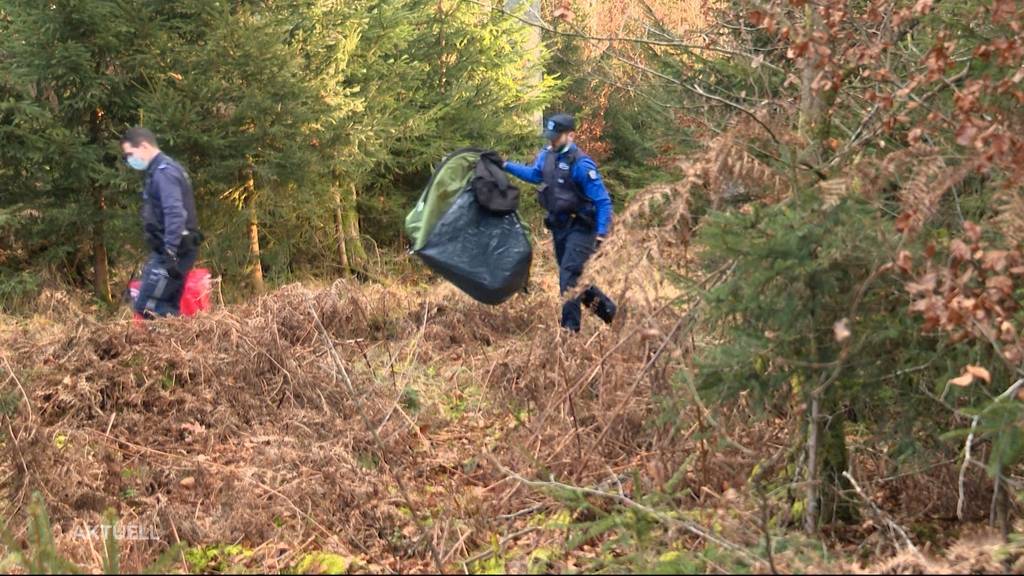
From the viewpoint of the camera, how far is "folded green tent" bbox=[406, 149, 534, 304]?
6430 mm

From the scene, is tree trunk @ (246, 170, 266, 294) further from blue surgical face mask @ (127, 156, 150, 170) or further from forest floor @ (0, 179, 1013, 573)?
blue surgical face mask @ (127, 156, 150, 170)

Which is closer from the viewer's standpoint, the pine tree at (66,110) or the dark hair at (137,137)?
the dark hair at (137,137)

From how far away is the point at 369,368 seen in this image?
7.63 meters

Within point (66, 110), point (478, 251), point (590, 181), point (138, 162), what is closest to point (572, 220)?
point (590, 181)

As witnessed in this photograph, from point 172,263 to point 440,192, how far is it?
2.31m

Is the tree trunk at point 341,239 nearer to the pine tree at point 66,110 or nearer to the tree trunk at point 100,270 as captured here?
the tree trunk at point 100,270

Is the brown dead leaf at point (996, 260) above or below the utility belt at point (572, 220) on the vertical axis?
above

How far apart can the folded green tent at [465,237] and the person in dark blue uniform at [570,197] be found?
2.42 ft

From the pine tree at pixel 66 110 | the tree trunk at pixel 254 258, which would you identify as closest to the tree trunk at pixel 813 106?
the pine tree at pixel 66 110

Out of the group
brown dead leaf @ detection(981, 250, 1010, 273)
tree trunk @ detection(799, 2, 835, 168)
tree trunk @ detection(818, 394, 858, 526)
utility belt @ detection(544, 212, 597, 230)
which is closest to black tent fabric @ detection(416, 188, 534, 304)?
utility belt @ detection(544, 212, 597, 230)

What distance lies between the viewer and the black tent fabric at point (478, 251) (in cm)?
643

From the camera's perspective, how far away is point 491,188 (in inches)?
257

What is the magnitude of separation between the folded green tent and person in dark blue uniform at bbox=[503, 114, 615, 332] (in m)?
0.74

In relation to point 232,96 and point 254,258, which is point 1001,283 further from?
point 254,258
